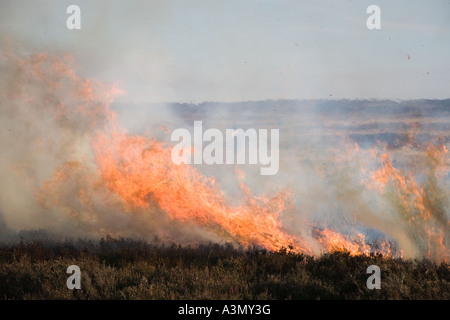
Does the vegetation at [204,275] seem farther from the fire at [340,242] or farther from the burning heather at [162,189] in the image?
the fire at [340,242]

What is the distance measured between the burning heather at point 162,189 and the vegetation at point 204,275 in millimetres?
2050

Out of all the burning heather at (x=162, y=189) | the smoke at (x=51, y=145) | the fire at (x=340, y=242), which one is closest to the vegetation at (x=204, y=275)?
the burning heather at (x=162, y=189)

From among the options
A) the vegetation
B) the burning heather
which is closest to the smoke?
the burning heather

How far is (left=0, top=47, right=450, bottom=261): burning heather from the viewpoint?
522 inches

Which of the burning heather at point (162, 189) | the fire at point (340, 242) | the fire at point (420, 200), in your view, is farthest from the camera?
the fire at point (420, 200)

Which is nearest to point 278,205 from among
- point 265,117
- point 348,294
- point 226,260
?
point 226,260

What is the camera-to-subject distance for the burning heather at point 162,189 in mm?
13266

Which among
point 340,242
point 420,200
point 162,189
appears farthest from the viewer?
point 420,200

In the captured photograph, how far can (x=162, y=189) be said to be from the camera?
530 inches

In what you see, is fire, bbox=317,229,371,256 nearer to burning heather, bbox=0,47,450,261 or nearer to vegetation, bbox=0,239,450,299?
burning heather, bbox=0,47,450,261

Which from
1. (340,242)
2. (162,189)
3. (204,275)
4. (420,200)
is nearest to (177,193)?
(162,189)

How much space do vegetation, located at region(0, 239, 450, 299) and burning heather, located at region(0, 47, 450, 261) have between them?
2.05 meters

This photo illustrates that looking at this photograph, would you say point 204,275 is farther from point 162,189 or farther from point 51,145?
point 51,145

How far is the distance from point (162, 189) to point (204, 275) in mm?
5255
